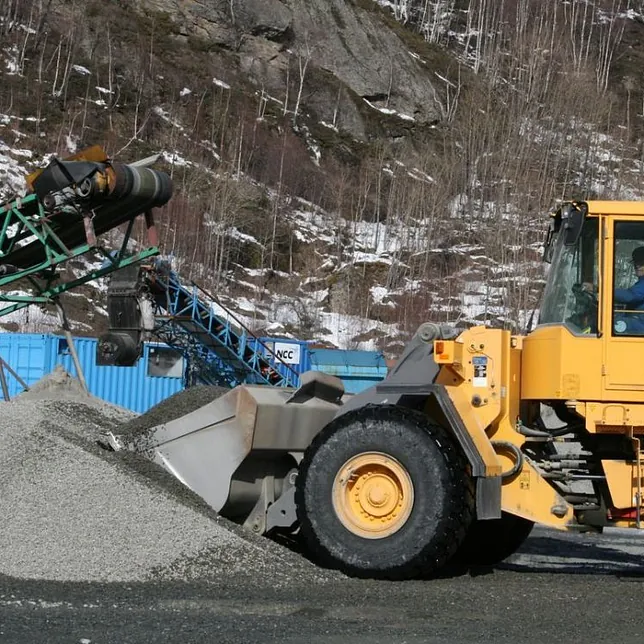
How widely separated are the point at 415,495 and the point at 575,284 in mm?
1924

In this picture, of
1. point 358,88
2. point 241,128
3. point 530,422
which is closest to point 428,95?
point 358,88

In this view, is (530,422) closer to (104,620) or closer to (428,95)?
(104,620)

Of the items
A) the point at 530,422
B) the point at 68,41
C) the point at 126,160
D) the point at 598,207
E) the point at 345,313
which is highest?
the point at 68,41

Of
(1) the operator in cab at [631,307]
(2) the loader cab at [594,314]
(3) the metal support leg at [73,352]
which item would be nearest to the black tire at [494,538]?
(2) the loader cab at [594,314]

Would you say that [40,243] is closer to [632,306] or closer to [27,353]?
[632,306]

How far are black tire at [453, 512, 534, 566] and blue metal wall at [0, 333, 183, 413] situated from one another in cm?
1471

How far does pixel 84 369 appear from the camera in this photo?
22922mm

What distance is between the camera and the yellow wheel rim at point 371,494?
7.56m

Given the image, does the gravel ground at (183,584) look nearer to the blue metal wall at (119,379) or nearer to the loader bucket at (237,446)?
the loader bucket at (237,446)

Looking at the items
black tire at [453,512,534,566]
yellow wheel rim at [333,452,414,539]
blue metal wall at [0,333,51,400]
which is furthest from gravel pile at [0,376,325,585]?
blue metal wall at [0,333,51,400]

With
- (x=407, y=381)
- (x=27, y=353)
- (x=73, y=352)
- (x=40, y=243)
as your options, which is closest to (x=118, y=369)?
(x=27, y=353)

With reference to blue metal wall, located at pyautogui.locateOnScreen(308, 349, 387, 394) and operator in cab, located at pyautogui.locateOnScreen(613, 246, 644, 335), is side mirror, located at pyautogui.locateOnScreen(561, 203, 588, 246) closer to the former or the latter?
operator in cab, located at pyautogui.locateOnScreen(613, 246, 644, 335)

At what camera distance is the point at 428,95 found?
183 ft

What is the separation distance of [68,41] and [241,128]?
837 cm
